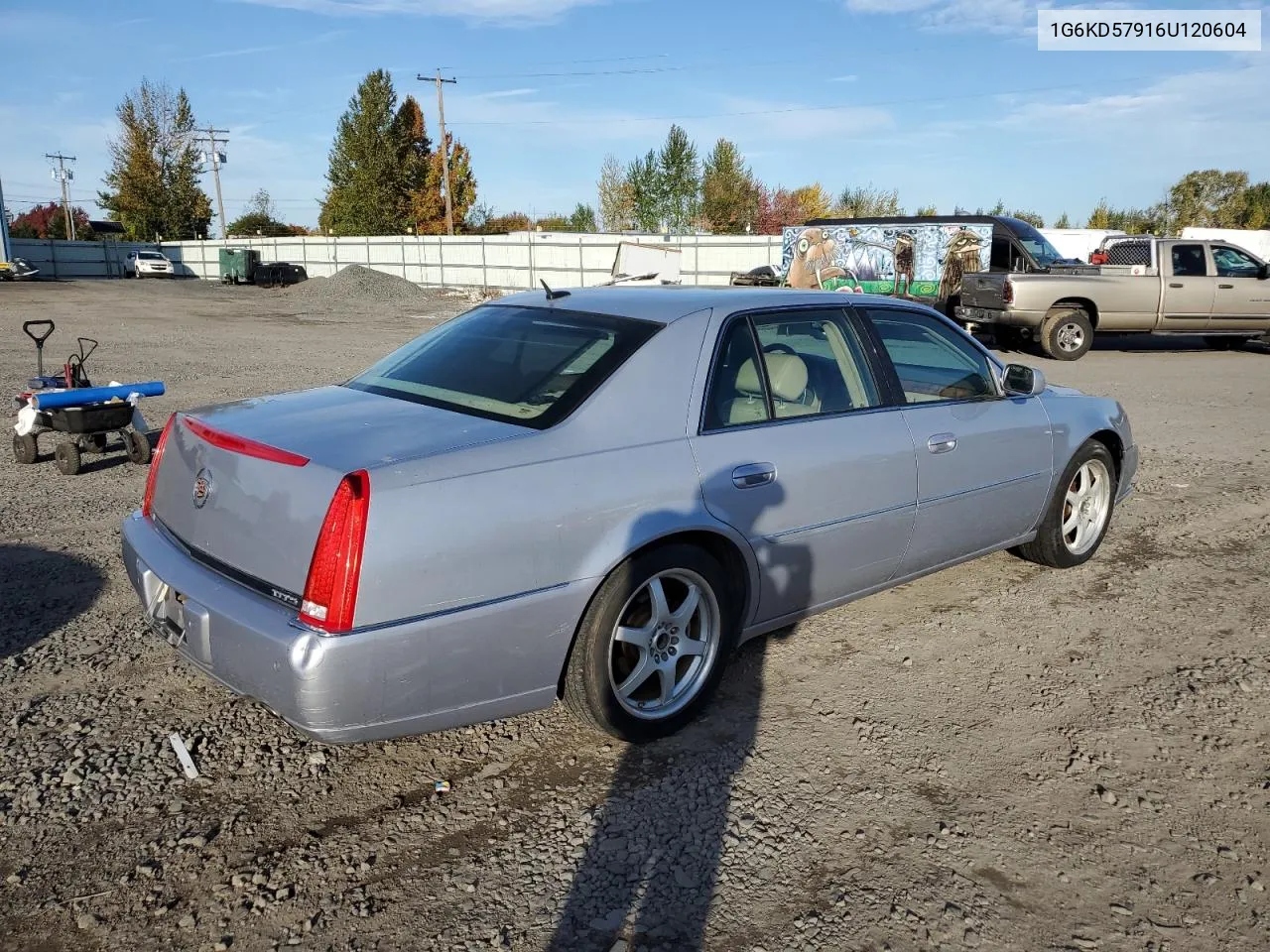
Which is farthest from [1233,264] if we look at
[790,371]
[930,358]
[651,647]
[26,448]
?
[26,448]

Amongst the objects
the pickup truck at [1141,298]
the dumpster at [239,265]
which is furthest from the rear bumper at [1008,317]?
the dumpster at [239,265]

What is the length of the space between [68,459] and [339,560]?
210 inches

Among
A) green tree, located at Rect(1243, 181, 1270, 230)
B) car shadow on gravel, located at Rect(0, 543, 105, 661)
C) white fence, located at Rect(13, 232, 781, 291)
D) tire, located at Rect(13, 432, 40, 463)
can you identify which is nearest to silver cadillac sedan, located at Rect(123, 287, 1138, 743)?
car shadow on gravel, located at Rect(0, 543, 105, 661)

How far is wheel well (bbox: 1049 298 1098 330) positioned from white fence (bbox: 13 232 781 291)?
12109 millimetres

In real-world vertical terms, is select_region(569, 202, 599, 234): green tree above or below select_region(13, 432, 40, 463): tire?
above

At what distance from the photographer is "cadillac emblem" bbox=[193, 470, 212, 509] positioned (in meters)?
3.08

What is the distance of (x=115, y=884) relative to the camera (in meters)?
2.60

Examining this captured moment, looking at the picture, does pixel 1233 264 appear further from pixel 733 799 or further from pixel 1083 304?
pixel 733 799

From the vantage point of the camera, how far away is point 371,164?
5341cm

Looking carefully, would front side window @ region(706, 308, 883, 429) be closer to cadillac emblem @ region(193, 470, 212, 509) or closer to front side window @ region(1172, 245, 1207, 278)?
cadillac emblem @ region(193, 470, 212, 509)

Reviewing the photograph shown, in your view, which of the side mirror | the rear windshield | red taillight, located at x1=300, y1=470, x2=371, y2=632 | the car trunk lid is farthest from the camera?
the side mirror

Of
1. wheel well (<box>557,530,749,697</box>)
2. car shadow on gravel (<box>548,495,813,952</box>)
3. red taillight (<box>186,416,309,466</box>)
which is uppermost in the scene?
red taillight (<box>186,416,309,466</box>)

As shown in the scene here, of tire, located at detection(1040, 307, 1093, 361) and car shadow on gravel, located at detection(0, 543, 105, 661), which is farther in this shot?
tire, located at detection(1040, 307, 1093, 361)

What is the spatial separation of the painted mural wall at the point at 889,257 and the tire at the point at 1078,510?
44.9 ft
